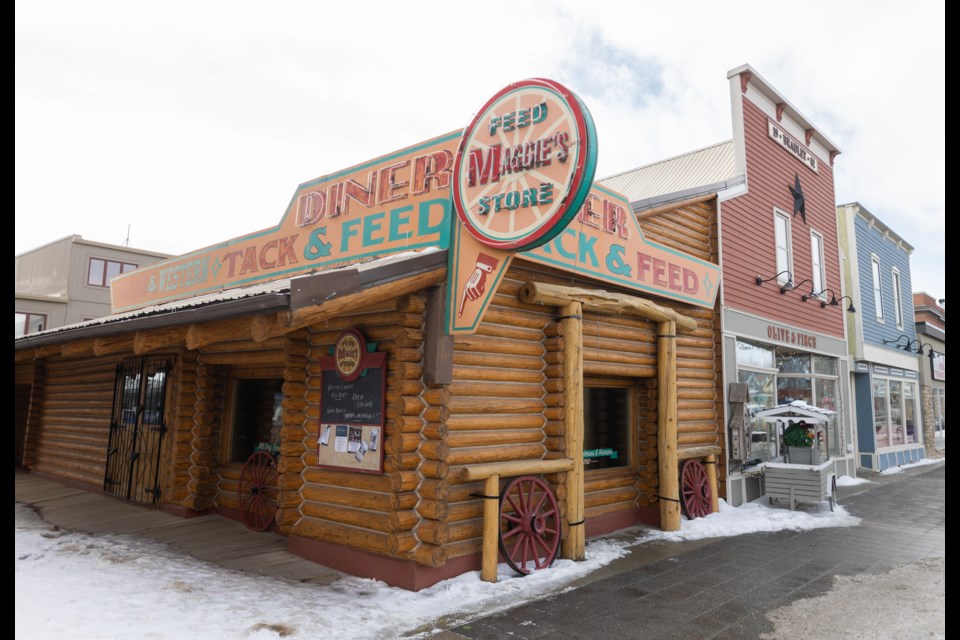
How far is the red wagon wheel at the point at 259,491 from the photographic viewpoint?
8.71 meters

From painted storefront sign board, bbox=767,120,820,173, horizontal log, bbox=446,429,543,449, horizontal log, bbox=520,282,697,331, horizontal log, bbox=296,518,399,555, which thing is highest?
painted storefront sign board, bbox=767,120,820,173

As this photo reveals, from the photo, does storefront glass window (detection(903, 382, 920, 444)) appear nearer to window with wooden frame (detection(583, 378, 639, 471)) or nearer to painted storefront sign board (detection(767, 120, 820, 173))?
painted storefront sign board (detection(767, 120, 820, 173))

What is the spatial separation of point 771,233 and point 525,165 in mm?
9498

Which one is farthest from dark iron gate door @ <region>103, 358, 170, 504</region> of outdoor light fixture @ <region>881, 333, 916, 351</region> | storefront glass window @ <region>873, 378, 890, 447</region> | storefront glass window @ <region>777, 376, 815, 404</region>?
outdoor light fixture @ <region>881, 333, 916, 351</region>

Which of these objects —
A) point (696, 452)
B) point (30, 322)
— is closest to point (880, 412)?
point (696, 452)

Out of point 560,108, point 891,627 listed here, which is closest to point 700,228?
point 560,108

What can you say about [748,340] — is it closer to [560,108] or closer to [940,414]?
[560,108]

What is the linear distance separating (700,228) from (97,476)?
12427mm

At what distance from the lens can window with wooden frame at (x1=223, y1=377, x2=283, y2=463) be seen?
945 cm

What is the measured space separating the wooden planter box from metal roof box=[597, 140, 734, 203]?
635cm

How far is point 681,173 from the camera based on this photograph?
15312 mm

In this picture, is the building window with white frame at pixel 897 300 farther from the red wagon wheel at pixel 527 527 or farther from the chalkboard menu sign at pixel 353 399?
the chalkboard menu sign at pixel 353 399

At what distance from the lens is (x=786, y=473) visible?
11.0 metres

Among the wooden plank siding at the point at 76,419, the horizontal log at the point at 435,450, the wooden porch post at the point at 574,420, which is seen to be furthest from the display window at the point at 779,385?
the wooden plank siding at the point at 76,419
